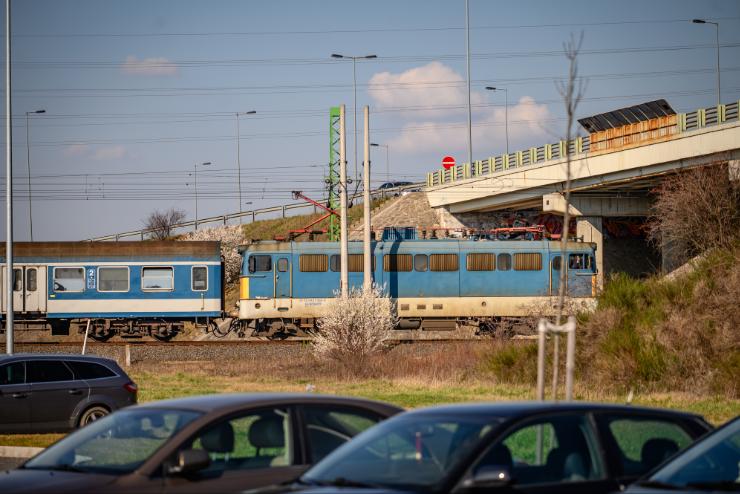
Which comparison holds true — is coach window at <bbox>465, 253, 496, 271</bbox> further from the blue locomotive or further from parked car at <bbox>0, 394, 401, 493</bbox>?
parked car at <bbox>0, 394, 401, 493</bbox>

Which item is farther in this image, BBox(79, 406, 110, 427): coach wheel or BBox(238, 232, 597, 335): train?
BBox(238, 232, 597, 335): train

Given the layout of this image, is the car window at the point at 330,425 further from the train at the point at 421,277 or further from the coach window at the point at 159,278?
the coach window at the point at 159,278

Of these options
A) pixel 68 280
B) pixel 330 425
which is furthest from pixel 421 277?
pixel 330 425

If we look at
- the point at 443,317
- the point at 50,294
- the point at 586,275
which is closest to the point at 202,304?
the point at 50,294

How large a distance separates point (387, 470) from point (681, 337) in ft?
57.4

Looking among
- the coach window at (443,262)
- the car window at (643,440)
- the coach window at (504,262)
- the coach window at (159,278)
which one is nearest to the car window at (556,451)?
the car window at (643,440)

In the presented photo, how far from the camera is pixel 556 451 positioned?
7.28m

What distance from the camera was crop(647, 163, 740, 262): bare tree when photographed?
1657 inches

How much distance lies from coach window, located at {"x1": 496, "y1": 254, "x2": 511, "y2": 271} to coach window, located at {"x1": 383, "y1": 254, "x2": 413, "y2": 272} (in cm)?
343

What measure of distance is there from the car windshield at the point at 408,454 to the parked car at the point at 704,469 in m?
1.06

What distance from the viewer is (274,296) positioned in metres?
41.6

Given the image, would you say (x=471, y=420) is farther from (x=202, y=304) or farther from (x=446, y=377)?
(x=202, y=304)

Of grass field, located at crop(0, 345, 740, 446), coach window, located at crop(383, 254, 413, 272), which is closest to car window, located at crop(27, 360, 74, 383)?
grass field, located at crop(0, 345, 740, 446)

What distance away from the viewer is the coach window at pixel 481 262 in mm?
42438
